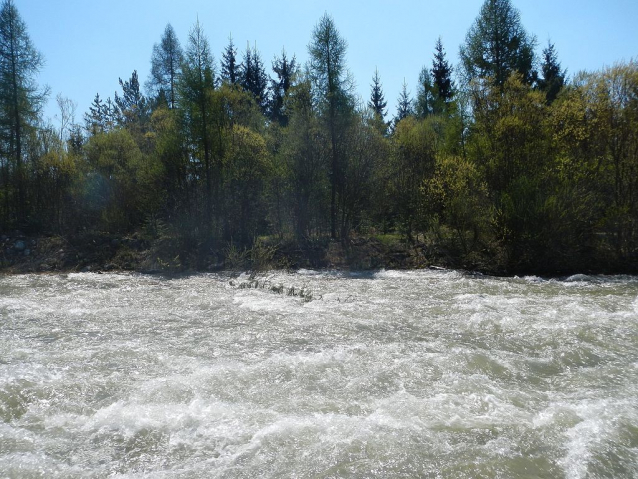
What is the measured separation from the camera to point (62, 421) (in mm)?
5172

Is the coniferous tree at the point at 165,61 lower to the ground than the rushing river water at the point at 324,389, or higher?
higher

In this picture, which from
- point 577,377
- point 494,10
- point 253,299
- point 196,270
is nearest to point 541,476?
point 577,377

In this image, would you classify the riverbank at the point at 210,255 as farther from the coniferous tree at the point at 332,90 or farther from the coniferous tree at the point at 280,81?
the coniferous tree at the point at 280,81

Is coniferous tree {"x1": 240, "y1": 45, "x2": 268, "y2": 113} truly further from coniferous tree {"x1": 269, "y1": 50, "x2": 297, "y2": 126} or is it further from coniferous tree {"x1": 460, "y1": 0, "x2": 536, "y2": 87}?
coniferous tree {"x1": 460, "y1": 0, "x2": 536, "y2": 87}

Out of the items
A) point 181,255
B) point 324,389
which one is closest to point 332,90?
point 181,255

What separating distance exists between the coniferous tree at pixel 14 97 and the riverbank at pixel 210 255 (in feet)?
10.6

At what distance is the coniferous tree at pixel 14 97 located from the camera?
22016mm

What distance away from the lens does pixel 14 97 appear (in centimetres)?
2234

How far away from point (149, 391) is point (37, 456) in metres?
1.48

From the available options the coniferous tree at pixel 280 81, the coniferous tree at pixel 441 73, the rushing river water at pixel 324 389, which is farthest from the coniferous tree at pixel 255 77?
the rushing river water at pixel 324 389

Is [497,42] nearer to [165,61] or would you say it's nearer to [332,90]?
[332,90]

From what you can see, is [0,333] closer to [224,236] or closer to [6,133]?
[224,236]

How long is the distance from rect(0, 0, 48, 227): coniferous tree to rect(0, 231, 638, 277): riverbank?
10.6 ft

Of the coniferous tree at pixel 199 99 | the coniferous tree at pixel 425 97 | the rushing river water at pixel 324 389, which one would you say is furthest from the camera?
the coniferous tree at pixel 425 97
